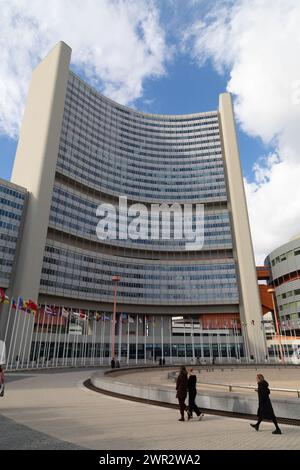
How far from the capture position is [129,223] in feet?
311

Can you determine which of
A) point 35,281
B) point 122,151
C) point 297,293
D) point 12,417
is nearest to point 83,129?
point 122,151

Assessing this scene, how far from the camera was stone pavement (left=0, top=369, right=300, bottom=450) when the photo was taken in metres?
7.51

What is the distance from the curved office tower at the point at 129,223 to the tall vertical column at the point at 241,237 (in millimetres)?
316

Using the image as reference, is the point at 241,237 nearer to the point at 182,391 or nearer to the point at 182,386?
the point at 182,386

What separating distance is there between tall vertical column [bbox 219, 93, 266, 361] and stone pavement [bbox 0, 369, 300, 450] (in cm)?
7049

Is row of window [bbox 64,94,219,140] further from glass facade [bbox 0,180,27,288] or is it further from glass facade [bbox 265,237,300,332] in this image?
glass facade [bbox 265,237,300,332]

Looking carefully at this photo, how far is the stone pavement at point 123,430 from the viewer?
7.51 metres

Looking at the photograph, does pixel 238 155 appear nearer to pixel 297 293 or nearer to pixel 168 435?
pixel 297 293

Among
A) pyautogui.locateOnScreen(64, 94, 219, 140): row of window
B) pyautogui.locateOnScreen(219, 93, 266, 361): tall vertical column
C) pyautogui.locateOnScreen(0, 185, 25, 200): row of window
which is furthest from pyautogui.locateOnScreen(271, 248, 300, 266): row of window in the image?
pyautogui.locateOnScreen(0, 185, 25, 200): row of window

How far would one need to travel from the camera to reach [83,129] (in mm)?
93625

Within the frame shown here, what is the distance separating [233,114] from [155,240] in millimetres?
55763

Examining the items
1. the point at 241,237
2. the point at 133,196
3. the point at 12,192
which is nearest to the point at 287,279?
the point at 241,237

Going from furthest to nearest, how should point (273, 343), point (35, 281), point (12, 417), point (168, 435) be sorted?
point (273, 343), point (35, 281), point (12, 417), point (168, 435)
